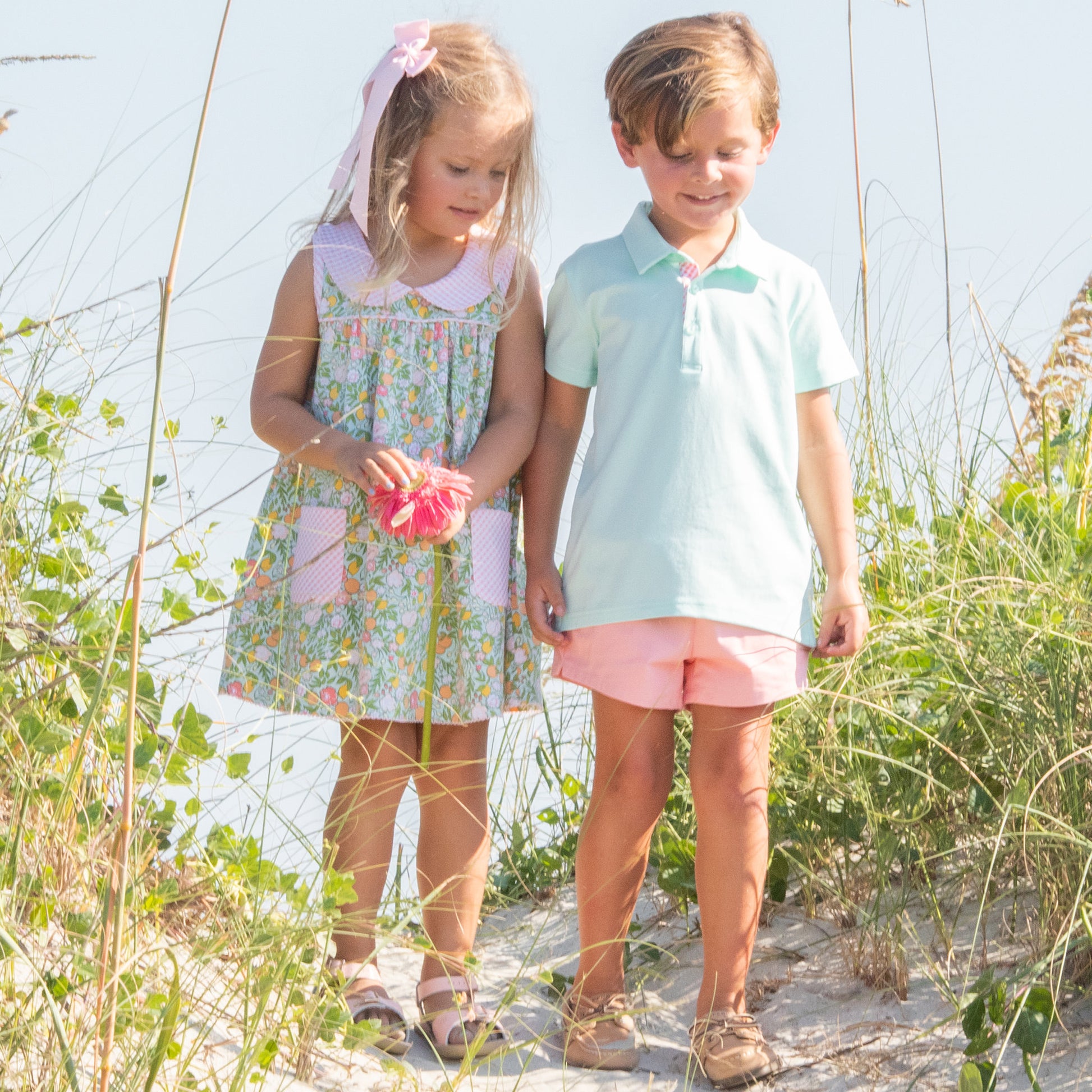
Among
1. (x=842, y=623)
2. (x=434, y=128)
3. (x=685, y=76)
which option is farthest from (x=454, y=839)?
(x=685, y=76)

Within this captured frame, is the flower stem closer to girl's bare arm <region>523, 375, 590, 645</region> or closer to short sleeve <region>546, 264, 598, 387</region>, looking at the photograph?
girl's bare arm <region>523, 375, 590, 645</region>

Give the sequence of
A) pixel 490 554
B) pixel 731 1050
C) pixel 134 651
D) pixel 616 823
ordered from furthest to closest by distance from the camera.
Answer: pixel 490 554 < pixel 616 823 < pixel 731 1050 < pixel 134 651

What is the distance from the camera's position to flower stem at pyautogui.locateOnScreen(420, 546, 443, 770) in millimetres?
2215

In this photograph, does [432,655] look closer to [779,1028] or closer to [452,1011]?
[452,1011]

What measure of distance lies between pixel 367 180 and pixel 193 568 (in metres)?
0.72

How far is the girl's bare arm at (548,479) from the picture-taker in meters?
2.22

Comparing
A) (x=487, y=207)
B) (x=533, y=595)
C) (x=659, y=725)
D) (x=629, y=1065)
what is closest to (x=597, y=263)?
(x=487, y=207)

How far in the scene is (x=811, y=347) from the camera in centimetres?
222

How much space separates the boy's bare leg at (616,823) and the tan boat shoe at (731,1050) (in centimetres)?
17

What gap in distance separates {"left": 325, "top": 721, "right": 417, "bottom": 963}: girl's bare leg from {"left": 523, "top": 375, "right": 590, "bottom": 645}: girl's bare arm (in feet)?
1.01

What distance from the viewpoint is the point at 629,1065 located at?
211 cm

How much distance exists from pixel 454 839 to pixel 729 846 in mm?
475

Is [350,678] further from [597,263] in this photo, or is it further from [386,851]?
[597,263]

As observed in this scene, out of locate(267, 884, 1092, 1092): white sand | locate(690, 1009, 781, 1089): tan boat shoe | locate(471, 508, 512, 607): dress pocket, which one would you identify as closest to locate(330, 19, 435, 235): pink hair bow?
locate(471, 508, 512, 607): dress pocket
